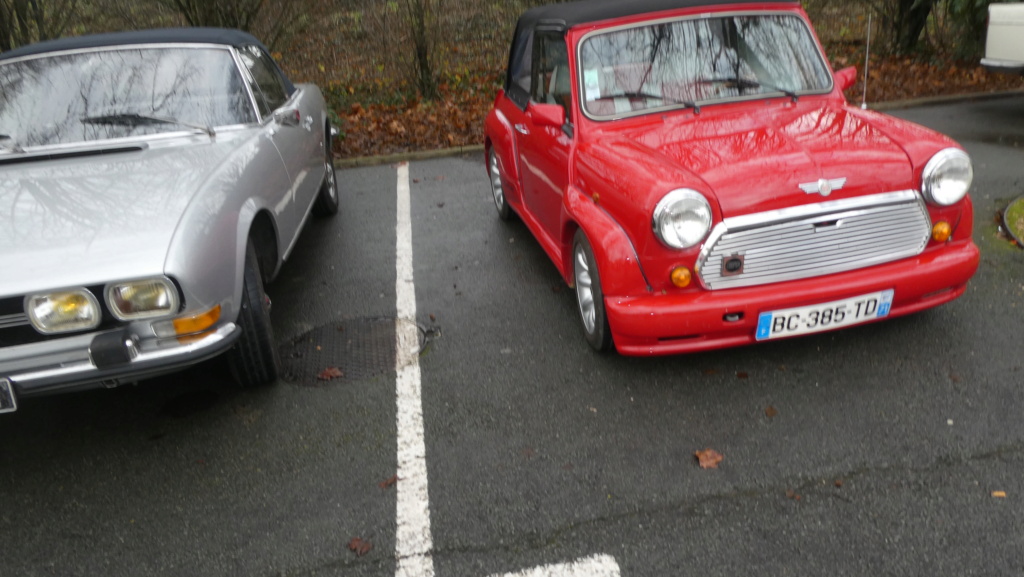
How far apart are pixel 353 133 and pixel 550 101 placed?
5.58 metres

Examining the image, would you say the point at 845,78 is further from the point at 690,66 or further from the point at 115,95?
the point at 115,95

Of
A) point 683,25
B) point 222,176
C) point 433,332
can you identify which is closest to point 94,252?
point 222,176

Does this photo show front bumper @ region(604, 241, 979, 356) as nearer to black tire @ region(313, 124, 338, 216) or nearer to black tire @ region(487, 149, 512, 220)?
black tire @ region(487, 149, 512, 220)

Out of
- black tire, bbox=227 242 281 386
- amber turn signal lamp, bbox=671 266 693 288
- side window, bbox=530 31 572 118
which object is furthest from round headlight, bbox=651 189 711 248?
black tire, bbox=227 242 281 386

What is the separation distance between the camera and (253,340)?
140 inches

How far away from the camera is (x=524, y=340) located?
410cm

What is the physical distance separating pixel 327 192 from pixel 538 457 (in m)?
4.12

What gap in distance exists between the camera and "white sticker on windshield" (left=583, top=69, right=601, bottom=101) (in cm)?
400

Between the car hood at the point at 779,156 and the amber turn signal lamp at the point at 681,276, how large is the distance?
0.29 m

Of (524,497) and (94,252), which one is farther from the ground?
(94,252)

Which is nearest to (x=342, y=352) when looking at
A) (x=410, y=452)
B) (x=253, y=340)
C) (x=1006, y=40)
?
(x=253, y=340)

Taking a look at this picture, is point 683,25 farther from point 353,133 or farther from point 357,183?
point 353,133

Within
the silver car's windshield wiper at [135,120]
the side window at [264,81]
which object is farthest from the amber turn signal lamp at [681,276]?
the side window at [264,81]

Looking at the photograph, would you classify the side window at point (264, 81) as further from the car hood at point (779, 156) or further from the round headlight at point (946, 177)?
the round headlight at point (946, 177)
